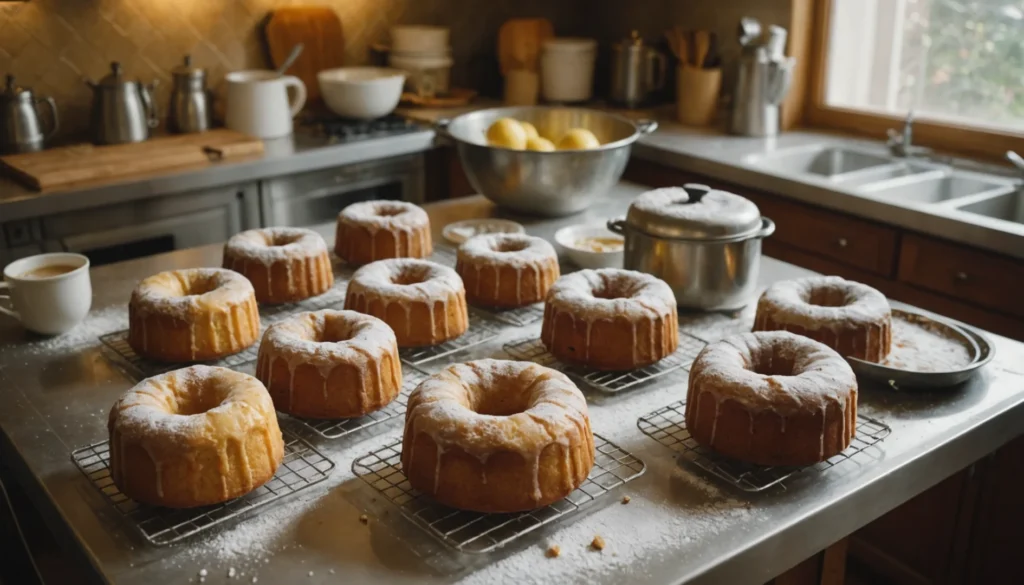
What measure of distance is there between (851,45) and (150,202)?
8.15 feet

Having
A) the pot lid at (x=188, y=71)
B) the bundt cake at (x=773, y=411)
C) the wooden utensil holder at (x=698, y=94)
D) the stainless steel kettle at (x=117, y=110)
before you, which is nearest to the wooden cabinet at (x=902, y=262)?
the wooden utensil holder at (x=698, y=94)

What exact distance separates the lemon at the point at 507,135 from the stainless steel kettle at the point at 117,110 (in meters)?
1.34

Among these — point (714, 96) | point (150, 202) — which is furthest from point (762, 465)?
point (714, 96)

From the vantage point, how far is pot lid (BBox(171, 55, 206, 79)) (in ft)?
10.5

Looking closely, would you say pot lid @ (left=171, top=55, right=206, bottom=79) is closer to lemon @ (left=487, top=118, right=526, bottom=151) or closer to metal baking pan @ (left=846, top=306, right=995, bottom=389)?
lemon @ (left=487, top=118, right=526, bottom=151)

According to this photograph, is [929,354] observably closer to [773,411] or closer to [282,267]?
[773,411]

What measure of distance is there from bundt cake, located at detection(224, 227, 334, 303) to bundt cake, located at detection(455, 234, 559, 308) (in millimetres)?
282

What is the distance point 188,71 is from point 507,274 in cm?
191

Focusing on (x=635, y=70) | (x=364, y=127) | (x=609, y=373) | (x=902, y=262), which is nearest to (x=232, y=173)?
(x=364, y=127)

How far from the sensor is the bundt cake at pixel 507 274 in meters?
1.82

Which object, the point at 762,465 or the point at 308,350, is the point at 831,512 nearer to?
the point at 762,465

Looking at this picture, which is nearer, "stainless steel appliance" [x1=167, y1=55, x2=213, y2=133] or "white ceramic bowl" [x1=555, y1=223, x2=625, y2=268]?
"white ceramic bowl" [x1=555, y1=223, x2=625, y2=268]

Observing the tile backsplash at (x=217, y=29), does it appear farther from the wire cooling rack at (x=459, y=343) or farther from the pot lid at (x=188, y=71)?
the wire cooling rack at (x=459, y=343)

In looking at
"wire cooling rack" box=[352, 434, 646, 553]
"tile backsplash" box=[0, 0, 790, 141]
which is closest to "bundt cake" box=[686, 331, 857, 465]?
"wire cooling rack" box=[352, 434, 646, 553]
